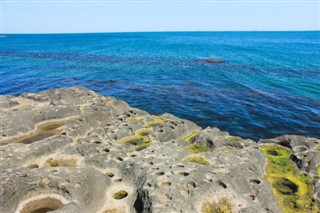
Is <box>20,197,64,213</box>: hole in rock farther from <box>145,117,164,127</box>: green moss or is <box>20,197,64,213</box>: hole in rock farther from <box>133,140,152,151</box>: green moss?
<box>145,117,164,127</box>: green moss

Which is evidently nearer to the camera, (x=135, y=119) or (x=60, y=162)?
(x=60, y=162)

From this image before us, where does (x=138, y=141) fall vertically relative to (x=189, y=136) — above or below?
above

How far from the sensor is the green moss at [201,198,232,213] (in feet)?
55.4

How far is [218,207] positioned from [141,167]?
6.63 metres

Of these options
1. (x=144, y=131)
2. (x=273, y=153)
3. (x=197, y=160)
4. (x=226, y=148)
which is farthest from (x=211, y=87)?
(x=197, y=160)

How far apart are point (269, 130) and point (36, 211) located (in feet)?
102

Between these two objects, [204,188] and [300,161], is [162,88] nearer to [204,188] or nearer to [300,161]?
[300,161]

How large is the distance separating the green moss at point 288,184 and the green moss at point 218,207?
16.0 feet

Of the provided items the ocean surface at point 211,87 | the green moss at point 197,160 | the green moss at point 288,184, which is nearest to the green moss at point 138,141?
the green moss at point 197,160

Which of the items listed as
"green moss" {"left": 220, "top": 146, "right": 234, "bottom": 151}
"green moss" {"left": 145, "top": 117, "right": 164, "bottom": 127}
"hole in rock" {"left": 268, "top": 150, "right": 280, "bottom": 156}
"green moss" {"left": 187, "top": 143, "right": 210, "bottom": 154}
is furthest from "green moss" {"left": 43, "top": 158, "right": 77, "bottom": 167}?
"hole in rock" {"left": 268, "top": 150, "right": 280, "bottom": 156}

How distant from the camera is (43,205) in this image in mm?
17859

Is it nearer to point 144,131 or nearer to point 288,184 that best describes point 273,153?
point 288,184

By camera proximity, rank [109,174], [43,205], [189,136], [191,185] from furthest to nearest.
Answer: [189,136] → [109,174] → [191,185] → [43,205]

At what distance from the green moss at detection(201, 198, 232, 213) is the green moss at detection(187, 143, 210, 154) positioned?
9538mm
